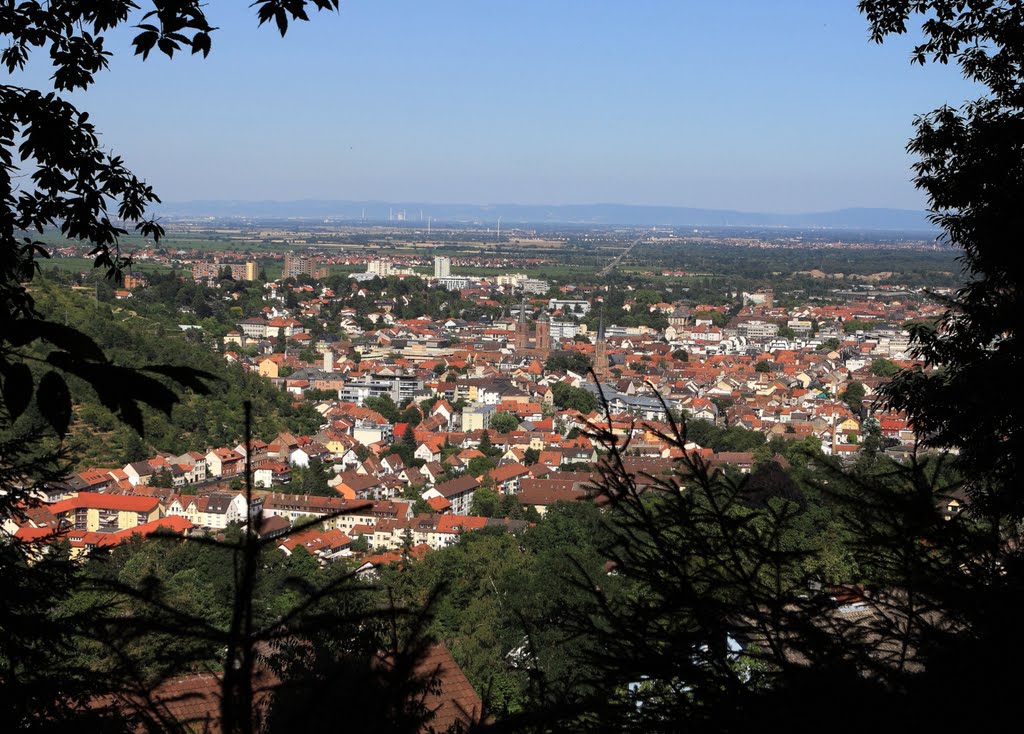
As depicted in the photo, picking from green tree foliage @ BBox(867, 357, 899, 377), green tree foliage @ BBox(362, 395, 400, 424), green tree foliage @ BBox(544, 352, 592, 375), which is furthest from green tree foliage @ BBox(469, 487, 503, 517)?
green tree foliage @ BBox(867, 357, 899, 377)

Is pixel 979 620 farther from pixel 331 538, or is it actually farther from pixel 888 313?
pixel 888 313

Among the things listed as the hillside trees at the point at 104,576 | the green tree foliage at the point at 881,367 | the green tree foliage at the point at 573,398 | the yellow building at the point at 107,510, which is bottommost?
the green tree foliage at the point at 573,398

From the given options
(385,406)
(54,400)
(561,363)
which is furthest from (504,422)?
(54,400)

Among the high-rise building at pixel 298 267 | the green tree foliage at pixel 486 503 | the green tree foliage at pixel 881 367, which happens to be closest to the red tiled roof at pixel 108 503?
the green tree foliage at pixel 486 503

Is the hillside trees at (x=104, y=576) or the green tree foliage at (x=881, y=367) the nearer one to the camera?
the hillside trees at (x=104, y=576)

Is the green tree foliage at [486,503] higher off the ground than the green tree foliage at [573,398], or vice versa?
the green tree foliage at [486,503]

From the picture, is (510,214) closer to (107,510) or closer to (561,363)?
(561,363)

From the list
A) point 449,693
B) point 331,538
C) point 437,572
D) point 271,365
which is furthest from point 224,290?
point 449,693

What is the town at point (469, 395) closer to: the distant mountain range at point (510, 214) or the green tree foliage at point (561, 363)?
the green tree foliage at point (561, 363)

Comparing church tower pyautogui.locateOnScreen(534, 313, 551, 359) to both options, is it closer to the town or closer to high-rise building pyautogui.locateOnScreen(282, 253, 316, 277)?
A: the town

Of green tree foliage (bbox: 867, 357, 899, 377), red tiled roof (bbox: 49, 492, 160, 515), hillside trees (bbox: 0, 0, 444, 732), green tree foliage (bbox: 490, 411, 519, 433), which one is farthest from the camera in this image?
green tree foliage (bbox: 867, 357, 899, 377)
